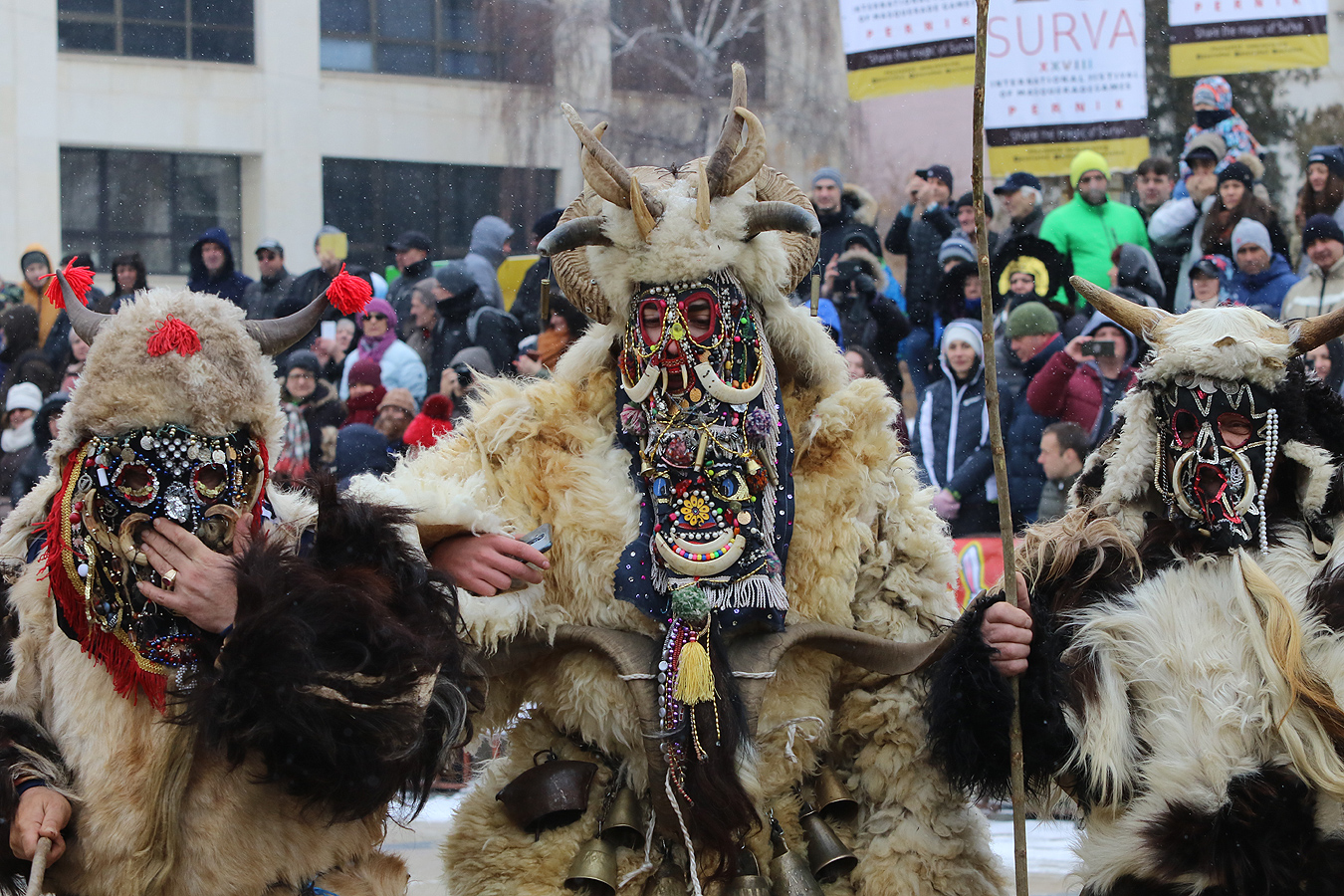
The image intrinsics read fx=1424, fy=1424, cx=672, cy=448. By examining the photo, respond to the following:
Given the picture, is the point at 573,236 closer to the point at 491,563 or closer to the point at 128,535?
the point at 491,563

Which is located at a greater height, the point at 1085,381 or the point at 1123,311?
the point at 1123,311

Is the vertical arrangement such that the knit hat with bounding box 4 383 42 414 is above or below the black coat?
below

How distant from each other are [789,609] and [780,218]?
0.93m

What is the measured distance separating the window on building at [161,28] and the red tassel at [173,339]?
13258 millimetres

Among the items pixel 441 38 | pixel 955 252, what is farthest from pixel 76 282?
pixel 441 38

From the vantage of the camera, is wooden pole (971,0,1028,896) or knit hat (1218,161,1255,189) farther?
knit hat (1218,161,1255,189)

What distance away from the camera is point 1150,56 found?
1375 cm

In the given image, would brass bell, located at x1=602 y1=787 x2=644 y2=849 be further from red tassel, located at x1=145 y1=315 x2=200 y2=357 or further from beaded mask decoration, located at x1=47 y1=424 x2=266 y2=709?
red tassel, located at x1=145 y1=315 x2=200 y2=357

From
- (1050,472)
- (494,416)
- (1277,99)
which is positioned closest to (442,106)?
(1277,99)

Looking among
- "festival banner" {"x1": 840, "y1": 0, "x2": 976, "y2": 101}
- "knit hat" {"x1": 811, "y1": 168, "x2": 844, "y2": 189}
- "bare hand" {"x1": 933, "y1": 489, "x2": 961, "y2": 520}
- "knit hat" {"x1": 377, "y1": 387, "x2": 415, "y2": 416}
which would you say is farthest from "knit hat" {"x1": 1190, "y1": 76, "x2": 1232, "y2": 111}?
"knit hat" {"x1": 377, "y1": 387, "x2": 415, "y2": 416}

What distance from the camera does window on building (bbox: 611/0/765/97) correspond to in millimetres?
15727

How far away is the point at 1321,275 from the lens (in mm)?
6633

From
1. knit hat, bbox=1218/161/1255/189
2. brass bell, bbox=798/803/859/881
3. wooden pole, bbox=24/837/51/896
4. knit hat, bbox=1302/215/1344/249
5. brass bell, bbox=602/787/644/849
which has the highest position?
knit hat, bbox=1218/161/1255/189

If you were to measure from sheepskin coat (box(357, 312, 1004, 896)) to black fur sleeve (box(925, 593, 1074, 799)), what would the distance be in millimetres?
120
